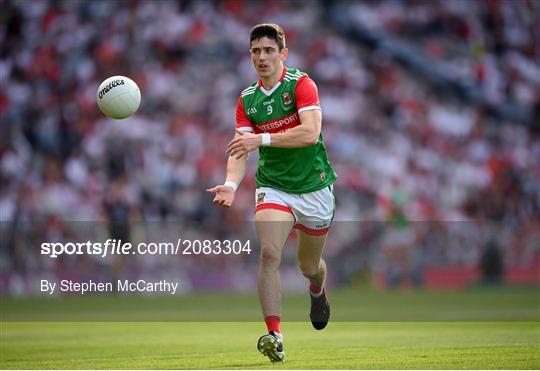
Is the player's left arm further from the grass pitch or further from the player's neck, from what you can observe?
the grass pitch

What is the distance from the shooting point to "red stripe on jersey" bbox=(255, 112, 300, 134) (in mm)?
9211

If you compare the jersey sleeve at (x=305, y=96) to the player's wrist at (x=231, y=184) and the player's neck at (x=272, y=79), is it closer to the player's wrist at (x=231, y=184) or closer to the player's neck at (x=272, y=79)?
the player's neck at (x=272, y=79)

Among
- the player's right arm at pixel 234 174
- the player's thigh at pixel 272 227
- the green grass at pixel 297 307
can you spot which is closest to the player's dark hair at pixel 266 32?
the player's right arm at pixel 234 174

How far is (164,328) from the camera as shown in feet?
45.8

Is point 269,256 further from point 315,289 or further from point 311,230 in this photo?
point 315,289

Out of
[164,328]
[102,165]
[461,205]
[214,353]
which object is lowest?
Answer: [214,353]

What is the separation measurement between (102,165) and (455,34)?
10.9 metres

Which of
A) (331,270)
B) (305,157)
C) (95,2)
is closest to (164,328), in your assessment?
(305,157)

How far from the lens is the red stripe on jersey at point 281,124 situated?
921cm

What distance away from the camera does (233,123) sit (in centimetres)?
2459

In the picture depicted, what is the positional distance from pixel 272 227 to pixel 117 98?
2.51m

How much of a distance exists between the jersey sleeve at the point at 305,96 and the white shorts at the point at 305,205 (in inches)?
33.1

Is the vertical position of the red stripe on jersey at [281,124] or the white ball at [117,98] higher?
the white ball at [117,98]

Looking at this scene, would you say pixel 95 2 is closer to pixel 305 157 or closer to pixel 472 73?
pixel 472 73
